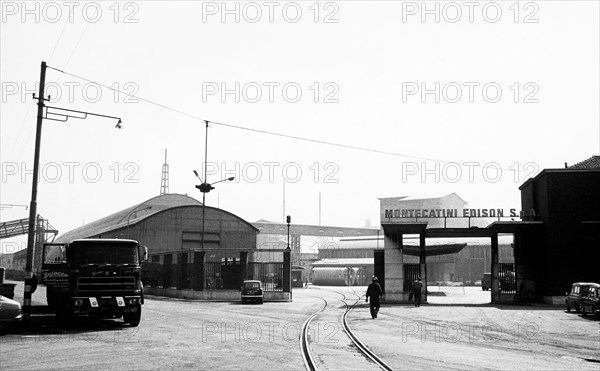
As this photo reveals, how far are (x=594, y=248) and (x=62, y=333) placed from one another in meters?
34.0

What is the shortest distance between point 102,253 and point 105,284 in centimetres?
115

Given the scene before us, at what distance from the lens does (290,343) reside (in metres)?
18.0

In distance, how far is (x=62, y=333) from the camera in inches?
804

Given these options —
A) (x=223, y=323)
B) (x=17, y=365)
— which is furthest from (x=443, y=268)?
(x=17, y=365)

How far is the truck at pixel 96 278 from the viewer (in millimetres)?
21688

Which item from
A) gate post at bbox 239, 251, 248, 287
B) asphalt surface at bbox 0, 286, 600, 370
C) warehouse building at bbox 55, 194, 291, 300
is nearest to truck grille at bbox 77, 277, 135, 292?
asphalt surface at bbox 0, 286, 600, 370

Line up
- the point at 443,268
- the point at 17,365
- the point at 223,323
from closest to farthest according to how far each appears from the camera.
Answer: the point at 17,365 < the point at 223,323 < the point at 443,268

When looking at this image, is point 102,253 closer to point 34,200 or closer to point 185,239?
point 34,200

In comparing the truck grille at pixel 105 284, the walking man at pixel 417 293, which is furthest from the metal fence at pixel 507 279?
the truck grille at pixel 105 284

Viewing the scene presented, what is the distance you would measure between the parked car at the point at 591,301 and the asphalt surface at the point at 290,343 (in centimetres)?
132

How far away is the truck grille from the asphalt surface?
1.45m

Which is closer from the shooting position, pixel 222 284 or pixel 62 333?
pixel 62 333

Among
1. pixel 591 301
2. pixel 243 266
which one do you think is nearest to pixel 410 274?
pixel 243 266

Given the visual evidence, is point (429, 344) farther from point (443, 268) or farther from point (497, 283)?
point (443, 268)
